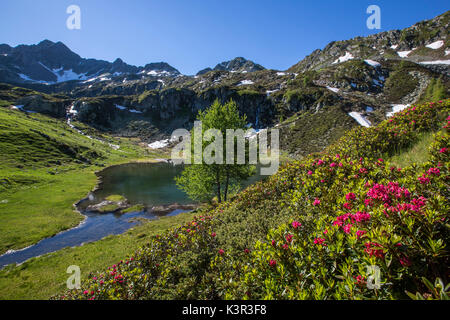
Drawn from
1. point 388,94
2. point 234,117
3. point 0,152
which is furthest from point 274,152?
point 0,152

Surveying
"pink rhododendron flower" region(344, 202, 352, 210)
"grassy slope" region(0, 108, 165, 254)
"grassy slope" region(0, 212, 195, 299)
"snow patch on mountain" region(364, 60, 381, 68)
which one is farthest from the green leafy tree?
"snow patch on mountain" region(364, 60, 381, 68)

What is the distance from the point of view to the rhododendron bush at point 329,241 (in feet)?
10.6

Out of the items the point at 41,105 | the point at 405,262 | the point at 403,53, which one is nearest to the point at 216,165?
the point at 405,262

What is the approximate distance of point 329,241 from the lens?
4.20 metres

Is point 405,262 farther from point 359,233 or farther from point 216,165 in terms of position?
point 216,165

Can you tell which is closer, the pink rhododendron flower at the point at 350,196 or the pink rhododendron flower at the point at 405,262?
the pink rhododendron flower at the point at 405,262

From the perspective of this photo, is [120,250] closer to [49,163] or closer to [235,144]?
[235,144]

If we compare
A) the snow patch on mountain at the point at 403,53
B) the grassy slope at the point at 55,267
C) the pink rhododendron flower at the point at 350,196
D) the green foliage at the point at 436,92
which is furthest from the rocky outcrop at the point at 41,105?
the snow patch on mountain at the point at 403,53

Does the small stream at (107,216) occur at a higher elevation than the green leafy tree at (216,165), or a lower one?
lower

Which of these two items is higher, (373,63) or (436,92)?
(373,63)

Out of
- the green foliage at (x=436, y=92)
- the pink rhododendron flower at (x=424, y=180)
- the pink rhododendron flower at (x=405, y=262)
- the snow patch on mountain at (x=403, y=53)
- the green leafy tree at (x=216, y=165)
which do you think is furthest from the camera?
the snow patch on mountain at (x=403, y=53)

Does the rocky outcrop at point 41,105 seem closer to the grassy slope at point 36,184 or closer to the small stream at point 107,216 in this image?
the grassy slope at point 36,184
